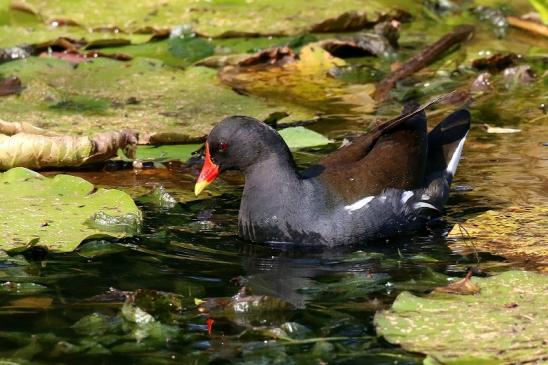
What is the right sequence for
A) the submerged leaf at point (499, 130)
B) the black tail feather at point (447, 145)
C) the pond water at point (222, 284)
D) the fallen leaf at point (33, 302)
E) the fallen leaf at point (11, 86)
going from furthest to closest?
the fallen leaf at point (11, 86)
the submerged leaf at point (499, 130)
the black tail feather at point (447, 145)
the fallen leaf at point (33, 302)
the pond water at point (222, 284)

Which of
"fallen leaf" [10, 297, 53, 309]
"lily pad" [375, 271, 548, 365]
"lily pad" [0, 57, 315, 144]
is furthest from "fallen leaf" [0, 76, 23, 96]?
"lily pad" [375, 271, 548, 365]

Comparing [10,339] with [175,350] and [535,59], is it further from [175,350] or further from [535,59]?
[535,59]

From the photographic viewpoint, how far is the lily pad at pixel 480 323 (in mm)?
3000

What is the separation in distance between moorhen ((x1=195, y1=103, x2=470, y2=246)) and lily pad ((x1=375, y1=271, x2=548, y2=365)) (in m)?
0.86

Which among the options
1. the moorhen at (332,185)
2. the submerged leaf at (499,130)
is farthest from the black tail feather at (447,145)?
the submerged leaf at (499,130)

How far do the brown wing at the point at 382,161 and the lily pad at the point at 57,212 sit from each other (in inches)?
29.4

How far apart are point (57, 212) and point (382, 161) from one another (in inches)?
47.7

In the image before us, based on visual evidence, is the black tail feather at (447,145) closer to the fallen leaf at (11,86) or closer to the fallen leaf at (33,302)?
the fallen leaf at (33,302)

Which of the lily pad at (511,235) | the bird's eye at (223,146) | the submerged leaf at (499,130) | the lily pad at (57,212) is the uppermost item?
the bird's eye at (223,146)

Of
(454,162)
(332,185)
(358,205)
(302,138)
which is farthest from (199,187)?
(454,162)

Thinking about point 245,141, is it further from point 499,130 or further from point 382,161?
point 499,130

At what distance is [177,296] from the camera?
3482mm

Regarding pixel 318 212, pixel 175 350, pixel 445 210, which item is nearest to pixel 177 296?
pixel 175 350

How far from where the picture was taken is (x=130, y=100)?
19.1 feet
